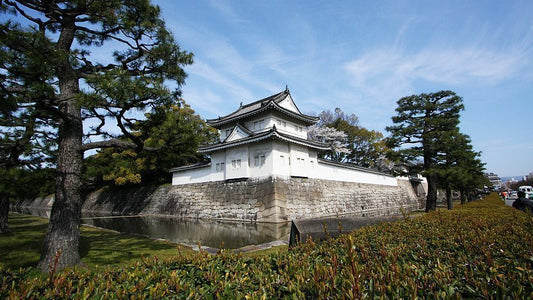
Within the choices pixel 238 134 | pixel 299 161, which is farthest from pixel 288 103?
pixel 299 161

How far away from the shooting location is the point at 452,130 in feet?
52.9

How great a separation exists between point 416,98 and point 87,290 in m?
19.9

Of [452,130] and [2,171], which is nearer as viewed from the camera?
[2,171]

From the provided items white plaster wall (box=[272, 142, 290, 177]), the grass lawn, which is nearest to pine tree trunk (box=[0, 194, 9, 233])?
the grass lawn

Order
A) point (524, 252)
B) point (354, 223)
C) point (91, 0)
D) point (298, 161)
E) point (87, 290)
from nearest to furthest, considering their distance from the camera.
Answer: point (87, 290), point (524, 252), point (91, 0), point (354, 223), point (298, 161)

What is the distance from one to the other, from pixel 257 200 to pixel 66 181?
482 inches

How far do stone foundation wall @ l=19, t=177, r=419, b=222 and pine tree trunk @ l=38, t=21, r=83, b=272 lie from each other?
1134 cm

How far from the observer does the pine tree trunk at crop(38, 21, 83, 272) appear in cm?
512

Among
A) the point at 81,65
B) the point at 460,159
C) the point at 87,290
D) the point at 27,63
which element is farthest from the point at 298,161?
the point at 87,290

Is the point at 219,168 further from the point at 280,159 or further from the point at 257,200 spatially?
the point at 280,159

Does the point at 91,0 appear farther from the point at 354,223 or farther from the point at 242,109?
the point at 242,109

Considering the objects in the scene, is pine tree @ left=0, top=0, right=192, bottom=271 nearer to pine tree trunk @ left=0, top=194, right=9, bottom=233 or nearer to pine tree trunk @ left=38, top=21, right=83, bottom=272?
pine tree trunk @ left=38, top=21, right=83, bottom=272

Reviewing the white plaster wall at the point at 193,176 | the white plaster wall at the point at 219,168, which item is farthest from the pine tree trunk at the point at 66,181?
the white plaster wall at the point at 193,176

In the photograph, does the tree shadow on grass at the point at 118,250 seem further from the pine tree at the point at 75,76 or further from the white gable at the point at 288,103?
the white gable at the point at 288,103
